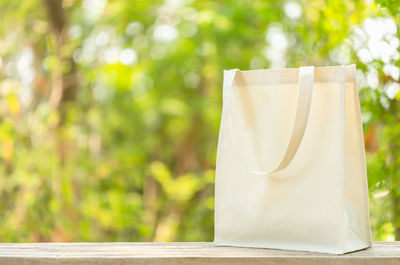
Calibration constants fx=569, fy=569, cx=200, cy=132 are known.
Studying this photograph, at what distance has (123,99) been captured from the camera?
5.47 m

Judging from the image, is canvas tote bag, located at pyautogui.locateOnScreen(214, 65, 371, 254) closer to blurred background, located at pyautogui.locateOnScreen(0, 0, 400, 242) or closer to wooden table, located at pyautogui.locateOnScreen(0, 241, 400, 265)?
wooden table, located at pyautogui.locateOnScreen(0, 241, 400, 265)

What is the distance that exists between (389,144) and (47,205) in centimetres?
250

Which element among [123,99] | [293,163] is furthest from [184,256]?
[123,99]

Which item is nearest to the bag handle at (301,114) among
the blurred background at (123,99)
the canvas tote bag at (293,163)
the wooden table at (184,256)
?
the canvas tote bag at (293,163)

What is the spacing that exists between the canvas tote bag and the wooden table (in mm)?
36

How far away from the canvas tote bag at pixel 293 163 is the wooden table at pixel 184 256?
36 millimetres

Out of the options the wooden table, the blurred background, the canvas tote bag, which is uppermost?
the blurred background

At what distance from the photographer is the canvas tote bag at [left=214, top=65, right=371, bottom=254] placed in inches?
37.8

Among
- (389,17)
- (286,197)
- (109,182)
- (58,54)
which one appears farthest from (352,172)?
(109,182)

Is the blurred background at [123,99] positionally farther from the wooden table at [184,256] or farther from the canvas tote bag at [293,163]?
the wooden table at [184,256]

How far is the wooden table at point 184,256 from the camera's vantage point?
2.98ft

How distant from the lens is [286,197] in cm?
99

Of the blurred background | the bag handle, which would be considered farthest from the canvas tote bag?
the blurred background

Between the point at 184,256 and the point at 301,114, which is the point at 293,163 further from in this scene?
the point at 184,256
